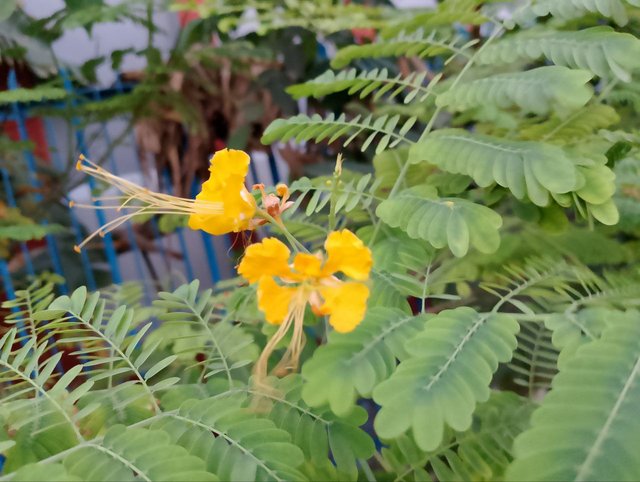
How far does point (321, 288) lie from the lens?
366mm

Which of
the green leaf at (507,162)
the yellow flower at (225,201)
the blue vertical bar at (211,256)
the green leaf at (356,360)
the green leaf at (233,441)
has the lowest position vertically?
the blue vertical bar at (211,256)

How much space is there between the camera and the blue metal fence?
1.40 m

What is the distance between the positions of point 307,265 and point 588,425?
0.19 metres

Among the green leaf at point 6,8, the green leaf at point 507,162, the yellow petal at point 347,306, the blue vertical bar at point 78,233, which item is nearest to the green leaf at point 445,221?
the green leaf at point 507,162

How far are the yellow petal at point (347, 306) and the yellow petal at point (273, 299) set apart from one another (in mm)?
27

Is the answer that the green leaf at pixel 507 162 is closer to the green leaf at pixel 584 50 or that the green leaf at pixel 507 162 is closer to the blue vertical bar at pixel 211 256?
the green leaf at pixel 584 50

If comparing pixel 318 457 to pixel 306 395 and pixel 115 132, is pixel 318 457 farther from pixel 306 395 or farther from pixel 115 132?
pixel 115 132

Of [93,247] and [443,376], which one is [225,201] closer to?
[443,376]

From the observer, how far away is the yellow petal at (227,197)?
1.36ft

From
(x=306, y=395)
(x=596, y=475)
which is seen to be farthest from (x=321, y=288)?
(x=596, y=475)

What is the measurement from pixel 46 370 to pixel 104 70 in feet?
5.29

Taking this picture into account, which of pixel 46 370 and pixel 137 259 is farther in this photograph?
pixel 137 259

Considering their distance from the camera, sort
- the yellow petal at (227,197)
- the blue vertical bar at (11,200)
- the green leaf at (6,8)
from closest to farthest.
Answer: the yellow petal at (227,197) < the green leaf at (6,8) < the blue vertical bar at (11,200)

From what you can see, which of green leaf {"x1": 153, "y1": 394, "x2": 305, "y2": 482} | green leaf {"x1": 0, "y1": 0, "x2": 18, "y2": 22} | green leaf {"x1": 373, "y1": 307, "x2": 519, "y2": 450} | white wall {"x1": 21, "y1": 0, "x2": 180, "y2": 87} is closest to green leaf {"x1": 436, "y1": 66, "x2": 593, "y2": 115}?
green leaf {"x1": 373, "y1": 307, "x2": 519, "y2": 450}
